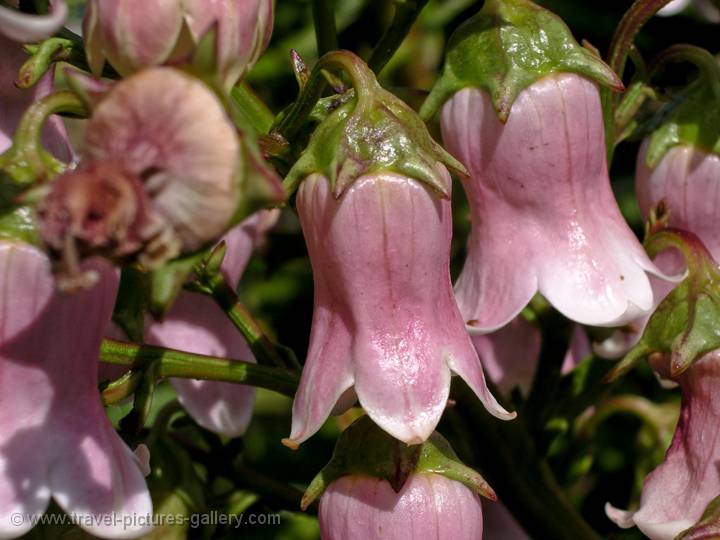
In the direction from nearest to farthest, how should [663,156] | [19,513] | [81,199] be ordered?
[81,199], [19,513], [663,156]

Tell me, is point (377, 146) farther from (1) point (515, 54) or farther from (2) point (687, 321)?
(2) point (687, 321)

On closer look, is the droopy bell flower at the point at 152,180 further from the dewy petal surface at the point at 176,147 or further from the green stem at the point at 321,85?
the green stem at the point at 321,85

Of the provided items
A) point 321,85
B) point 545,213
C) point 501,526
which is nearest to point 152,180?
point 321,85

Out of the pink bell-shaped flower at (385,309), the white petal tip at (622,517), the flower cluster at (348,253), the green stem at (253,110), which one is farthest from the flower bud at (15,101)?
the white petal tip at (622,517)

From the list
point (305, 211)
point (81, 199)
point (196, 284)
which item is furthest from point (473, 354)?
point (81, 199)

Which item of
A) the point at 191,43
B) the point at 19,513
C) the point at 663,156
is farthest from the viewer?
the point at 663,156

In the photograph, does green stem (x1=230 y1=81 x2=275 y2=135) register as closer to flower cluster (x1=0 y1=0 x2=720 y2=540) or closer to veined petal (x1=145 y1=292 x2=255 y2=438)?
flower cluster (x1=0 y1=0 x2=720 y2=540)

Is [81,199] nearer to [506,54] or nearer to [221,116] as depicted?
[221,116]
